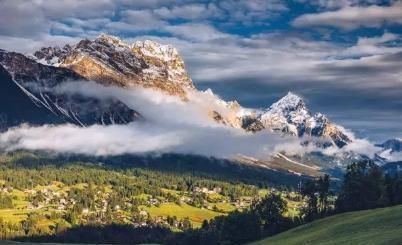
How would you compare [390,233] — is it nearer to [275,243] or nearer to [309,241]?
[309,241]

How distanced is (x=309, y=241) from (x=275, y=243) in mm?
20884

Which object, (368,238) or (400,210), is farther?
(400,210)

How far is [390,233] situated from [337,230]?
3095 cm

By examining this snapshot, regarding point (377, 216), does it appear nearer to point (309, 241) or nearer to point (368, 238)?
point (309, 241)

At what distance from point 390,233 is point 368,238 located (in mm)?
3449

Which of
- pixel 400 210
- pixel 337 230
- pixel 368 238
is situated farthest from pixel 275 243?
pixel 368 238

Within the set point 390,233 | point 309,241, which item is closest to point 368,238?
point 390,233

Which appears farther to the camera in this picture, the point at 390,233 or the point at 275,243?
the point at 275,243

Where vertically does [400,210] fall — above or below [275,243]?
above

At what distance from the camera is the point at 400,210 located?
118 meters

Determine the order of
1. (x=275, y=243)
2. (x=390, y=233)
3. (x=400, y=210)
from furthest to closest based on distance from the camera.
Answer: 1. (x=275, y=243)
2. (x=400, y=210)
3. (x=390, y=233)

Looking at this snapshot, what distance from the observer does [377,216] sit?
404 feet

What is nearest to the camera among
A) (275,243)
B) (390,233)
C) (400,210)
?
(390,233)

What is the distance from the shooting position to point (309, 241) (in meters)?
119
